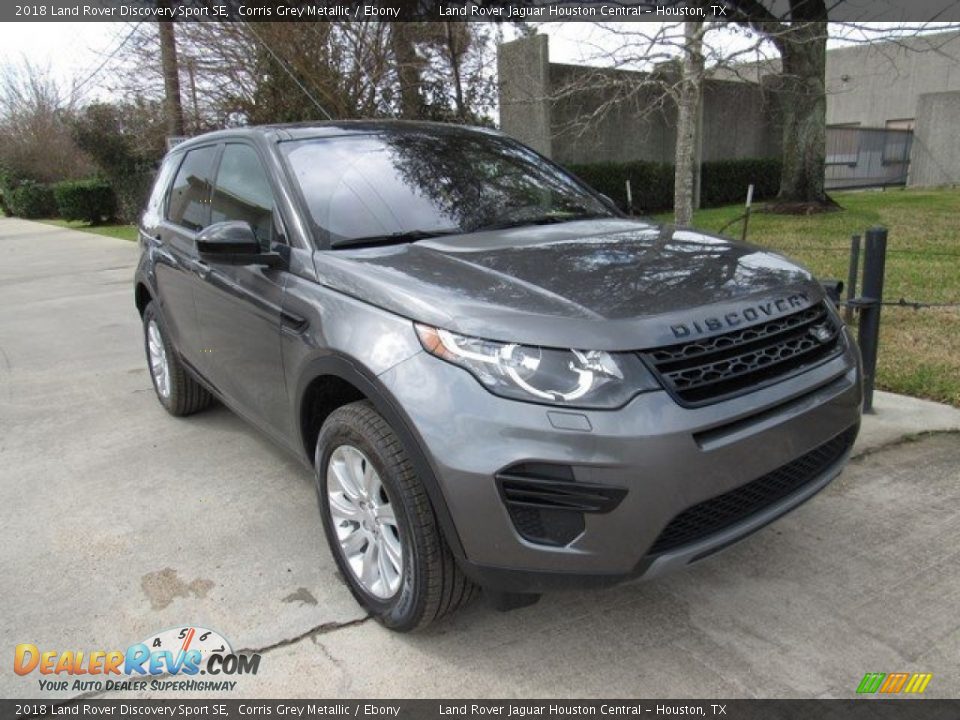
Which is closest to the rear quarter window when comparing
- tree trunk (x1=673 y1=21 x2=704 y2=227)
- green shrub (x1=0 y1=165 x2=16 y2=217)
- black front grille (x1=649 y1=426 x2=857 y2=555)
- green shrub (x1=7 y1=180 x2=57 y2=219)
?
black front grille (x1=649 y1=426 x2=857 y2=555)

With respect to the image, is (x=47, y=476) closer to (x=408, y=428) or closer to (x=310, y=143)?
(x=310, y=143)

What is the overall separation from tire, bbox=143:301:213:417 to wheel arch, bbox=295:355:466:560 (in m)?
1.80

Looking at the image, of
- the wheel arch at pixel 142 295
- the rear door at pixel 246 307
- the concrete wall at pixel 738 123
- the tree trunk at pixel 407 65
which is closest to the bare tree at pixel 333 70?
the tree trunk at pixel 407 65

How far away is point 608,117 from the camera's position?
51.5ft

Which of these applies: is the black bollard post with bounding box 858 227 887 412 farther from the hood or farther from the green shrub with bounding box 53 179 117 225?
the green shrub with bounding box 53 179 117 225

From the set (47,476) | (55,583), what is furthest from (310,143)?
(47,476)

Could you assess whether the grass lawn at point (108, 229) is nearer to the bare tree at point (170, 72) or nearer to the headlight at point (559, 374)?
the bare tree at point (170, 72)

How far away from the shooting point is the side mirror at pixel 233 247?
287 centimetres

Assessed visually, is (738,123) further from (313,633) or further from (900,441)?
(313,633)

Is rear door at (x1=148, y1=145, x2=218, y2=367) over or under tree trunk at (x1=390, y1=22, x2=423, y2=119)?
under

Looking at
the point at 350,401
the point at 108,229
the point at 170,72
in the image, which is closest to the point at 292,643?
the point at 350,401

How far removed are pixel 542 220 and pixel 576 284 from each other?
105 centimetres

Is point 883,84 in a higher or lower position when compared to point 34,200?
higher

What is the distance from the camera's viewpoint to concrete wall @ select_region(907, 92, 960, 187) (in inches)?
763
